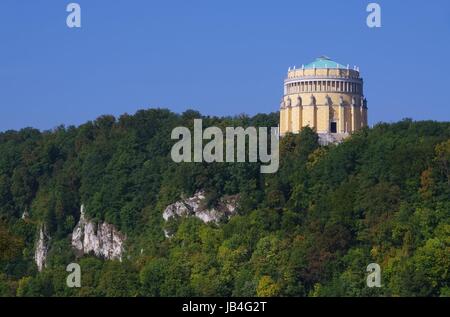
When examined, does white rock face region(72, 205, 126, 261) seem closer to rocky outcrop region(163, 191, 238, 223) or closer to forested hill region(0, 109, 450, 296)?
forested hill region(0, 109, 450, 296)

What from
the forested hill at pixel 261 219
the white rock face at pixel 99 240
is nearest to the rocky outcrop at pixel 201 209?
the forested hill at pixel 261 219

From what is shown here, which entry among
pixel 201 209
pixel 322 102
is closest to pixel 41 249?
pixel 201 209

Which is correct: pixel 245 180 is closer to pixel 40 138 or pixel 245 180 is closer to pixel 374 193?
pixel 374 193

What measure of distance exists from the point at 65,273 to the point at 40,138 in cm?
4768

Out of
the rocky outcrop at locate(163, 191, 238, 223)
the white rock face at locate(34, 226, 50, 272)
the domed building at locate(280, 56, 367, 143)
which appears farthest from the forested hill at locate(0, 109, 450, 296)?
the domed building at locate(280, 56, 367, 143)

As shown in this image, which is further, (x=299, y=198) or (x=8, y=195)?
(x=8, y=195)

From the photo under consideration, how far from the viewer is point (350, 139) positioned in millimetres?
143625
